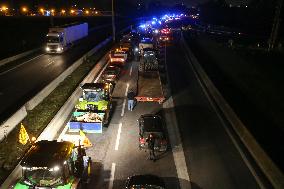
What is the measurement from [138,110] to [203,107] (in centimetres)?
524

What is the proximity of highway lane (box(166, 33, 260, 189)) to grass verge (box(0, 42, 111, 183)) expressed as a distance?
8631 millimetres

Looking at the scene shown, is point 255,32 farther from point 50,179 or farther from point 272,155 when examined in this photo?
point 50,179

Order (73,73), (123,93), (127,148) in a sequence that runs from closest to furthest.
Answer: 1. (127,148)
2. (123,93)
3. (73,73)

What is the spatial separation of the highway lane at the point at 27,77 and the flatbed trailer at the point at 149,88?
870 centimetres

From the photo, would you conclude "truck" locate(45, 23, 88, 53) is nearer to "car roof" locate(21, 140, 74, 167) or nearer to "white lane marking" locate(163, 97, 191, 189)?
"white lane marking" locate(163, 97, 191, 189)

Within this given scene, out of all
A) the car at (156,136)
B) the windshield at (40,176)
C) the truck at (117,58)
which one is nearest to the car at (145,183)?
the windshield at (40,176)

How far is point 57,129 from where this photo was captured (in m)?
19.8

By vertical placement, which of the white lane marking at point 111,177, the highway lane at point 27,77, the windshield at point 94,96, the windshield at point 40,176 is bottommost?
the white lane marking at point 111,177

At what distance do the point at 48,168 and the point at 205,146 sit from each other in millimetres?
10545

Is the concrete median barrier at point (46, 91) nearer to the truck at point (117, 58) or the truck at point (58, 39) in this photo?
the truck at point (117, 58)

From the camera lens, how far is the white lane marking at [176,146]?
50.8ft

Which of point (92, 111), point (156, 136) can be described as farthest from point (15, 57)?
point (156, 136)

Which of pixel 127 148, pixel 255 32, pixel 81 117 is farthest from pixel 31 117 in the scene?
pixel 255 32

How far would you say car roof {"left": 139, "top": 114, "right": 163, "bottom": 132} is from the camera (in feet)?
58.5
